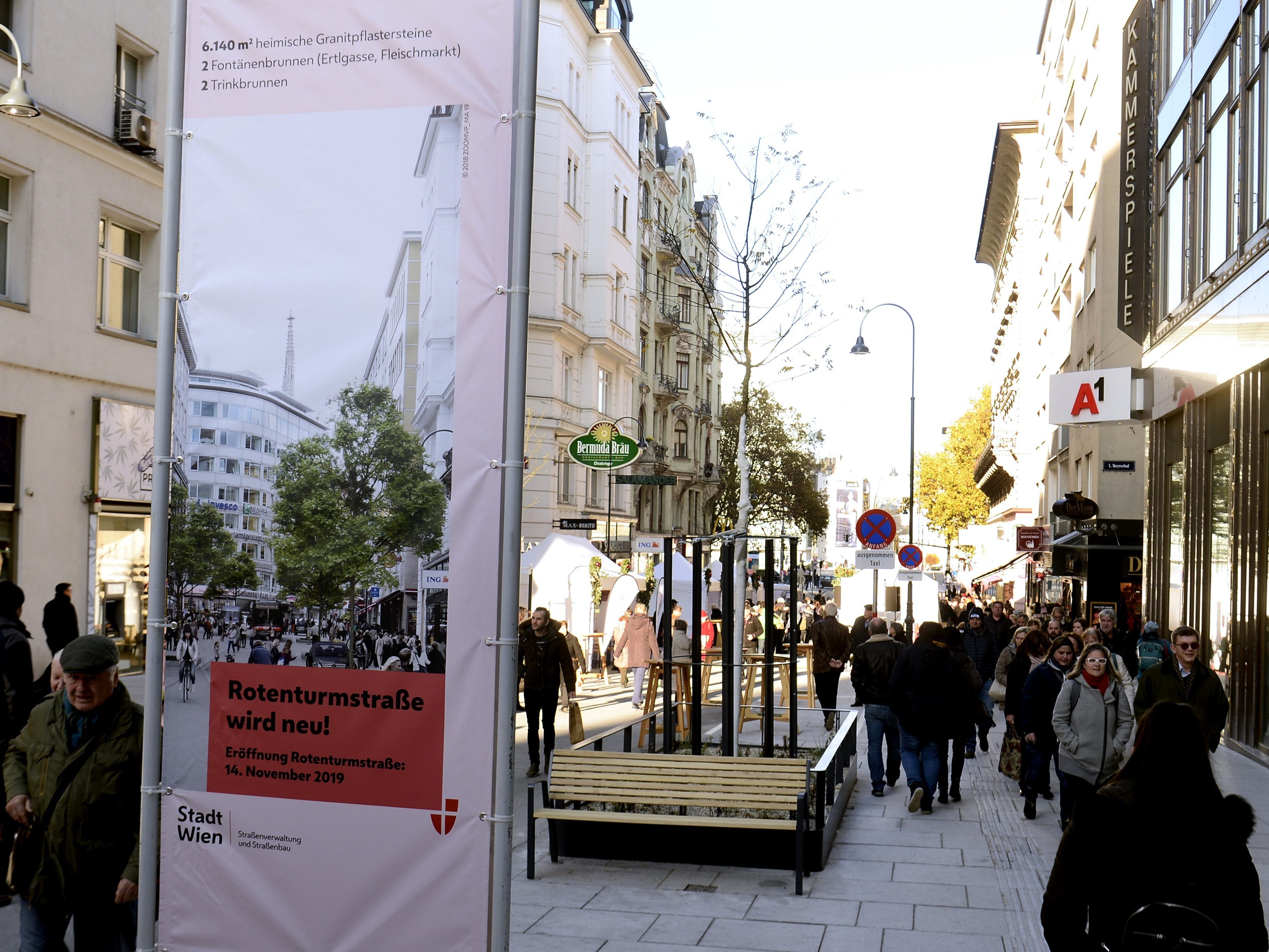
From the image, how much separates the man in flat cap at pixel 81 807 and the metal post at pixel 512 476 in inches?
57.6

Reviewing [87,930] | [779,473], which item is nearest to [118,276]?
[87,930]

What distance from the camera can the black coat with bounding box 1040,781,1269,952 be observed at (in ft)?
12.1

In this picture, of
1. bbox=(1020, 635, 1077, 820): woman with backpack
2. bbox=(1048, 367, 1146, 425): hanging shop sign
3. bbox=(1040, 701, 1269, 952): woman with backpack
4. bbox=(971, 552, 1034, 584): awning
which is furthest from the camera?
bbox=(971, 552, 1034, 584): awning

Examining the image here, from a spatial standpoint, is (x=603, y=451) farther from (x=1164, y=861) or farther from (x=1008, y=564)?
(x=1164, y=861)

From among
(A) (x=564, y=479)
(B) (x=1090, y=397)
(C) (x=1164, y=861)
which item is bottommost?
(C) (x=1164, y=861)

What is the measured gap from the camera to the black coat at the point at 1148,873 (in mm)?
3682

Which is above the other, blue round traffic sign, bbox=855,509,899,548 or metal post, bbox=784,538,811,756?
blue round traffic sign, bbox=855,509,899,548

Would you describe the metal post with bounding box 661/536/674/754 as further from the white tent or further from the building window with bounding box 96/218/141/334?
the white tent

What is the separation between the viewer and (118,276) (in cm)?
2045

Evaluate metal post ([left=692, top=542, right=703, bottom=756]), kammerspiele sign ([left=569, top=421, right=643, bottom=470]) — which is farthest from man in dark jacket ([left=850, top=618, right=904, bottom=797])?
kammerspiele sign ([left=569, top=421, right=643, bottom=470])

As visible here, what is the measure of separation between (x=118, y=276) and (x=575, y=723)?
11267 mm

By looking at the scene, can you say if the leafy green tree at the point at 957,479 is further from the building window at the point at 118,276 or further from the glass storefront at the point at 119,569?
the glass storefront at the point at 119,569

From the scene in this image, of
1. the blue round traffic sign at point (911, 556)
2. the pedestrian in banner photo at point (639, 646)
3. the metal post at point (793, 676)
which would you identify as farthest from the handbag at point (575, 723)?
the blue round traffic sign at point (911, 556)

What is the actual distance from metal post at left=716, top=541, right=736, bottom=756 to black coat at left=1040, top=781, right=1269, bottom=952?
6962 mm
